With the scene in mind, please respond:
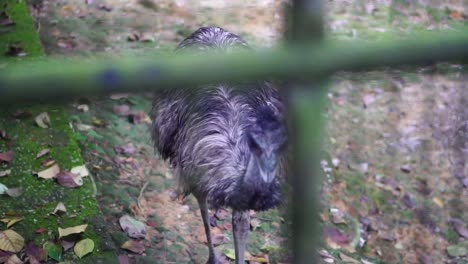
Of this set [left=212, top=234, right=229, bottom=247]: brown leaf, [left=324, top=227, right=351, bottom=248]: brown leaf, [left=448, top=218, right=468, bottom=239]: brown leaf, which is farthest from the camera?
[left=448, top=218, right=468, bottom=239]: brown leaf

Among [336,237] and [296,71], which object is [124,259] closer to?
[336,237]

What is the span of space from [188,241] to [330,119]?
1.98m

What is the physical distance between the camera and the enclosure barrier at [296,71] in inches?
33.4

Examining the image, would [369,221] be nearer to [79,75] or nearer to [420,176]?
[420,176]

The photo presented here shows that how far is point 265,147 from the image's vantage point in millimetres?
2910

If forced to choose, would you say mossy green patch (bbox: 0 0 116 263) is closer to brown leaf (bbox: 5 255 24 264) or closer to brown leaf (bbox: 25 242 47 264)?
brown leaf (bbox: 25 242 47 264)

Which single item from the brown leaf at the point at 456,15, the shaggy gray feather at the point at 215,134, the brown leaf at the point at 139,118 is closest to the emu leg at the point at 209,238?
the shaggy gray feather at the point at 215,134

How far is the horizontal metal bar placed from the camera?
2.77 ft

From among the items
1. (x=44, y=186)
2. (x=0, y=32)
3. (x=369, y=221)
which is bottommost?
(x=369, y=221)

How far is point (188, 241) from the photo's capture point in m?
4.03

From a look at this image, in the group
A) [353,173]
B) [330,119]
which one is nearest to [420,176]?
[353,173]

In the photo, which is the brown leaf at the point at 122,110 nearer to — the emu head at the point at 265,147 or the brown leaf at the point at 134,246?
the brown leaf at the point at 134,246

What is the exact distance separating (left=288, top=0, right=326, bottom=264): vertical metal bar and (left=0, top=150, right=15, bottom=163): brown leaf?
321 centimetres

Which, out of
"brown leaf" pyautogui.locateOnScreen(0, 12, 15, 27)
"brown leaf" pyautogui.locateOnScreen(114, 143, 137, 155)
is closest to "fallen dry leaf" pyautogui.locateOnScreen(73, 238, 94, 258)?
"brown leaf" pyautogui.locateOnScreen(114, 143, 137, 155)
